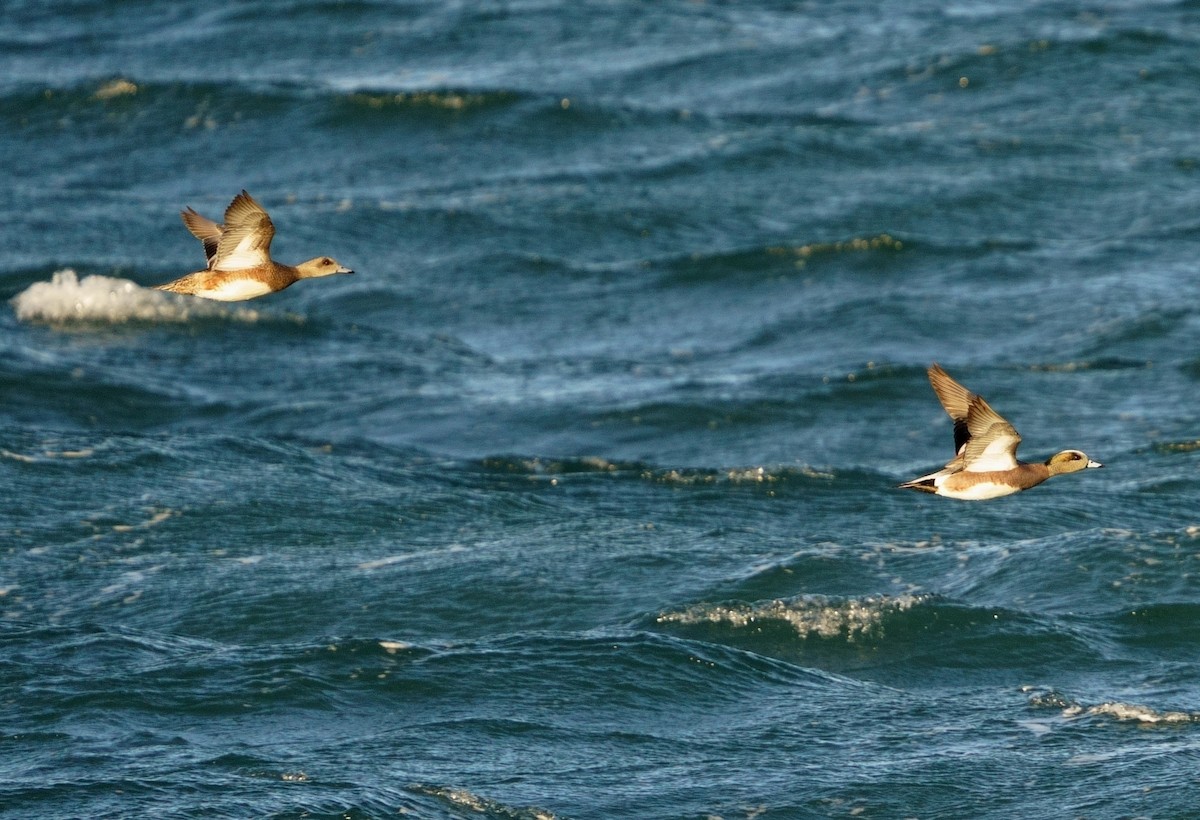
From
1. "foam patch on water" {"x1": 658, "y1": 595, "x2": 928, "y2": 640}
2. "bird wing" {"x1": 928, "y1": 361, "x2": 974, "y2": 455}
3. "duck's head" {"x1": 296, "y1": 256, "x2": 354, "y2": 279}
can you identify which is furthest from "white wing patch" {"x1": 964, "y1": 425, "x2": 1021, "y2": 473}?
"foam patch on water" {"x1": 658, "y1": 595, "x2": 928, "y2": 640}

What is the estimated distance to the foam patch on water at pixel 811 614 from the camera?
2581cm

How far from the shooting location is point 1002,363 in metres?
36.0

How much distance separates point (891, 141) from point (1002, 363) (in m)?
11.9

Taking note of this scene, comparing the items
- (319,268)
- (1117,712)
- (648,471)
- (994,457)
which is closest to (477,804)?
(319,268)

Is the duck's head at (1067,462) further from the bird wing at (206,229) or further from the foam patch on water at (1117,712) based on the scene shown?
the bird wing at (206,229)

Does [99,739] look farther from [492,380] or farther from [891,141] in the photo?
[891,141]

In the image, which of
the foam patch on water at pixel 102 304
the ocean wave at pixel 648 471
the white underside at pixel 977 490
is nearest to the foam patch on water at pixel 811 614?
the ocean wave at pixel 648 471

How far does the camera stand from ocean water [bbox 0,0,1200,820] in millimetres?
22500

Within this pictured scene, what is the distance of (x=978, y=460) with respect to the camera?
17906 mm

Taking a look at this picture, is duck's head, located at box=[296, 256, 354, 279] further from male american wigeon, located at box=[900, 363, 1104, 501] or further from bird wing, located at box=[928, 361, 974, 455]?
bird wing, located at box=[928, 361, 974, 455]

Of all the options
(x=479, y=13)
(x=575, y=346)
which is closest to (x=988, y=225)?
(x=575, y=346)

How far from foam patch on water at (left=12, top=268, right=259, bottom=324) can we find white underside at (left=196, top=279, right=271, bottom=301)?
19.2 metres

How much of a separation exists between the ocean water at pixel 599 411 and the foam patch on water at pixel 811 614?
0.26ft

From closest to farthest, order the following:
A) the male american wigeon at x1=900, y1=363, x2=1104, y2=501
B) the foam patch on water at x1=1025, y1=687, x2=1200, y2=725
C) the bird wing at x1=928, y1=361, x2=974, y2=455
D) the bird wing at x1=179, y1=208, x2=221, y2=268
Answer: the bird wing at x1=928, y1=361, x2=974, y2=455 < the male american wigeon at x1=900, y1=363, x2=1104, y2=501 < the bird wing at x1=179, y1=208, x2=221, y2=268 < the foam patch on water at x1=1025, y1=687, x2=1200, y2=725
